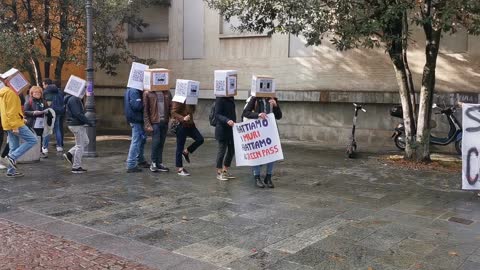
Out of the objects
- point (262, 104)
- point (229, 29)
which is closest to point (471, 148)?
point (262, 104)

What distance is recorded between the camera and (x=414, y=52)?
1273 centimetres

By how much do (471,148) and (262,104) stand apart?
3.08 metres

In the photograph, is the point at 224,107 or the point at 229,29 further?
the point at 229,29

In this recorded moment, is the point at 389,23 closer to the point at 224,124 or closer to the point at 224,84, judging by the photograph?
the point at 224,84

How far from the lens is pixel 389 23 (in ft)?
31.5

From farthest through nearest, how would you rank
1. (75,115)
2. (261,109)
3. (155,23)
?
(155,23)
(75,115)
(261,109)

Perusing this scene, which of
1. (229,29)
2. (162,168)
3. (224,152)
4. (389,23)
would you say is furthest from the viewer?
(229,29)

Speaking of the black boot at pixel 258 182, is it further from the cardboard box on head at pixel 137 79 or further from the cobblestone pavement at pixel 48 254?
the cobblestone pavement at pixel 48 254

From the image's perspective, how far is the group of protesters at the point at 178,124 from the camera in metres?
8.19

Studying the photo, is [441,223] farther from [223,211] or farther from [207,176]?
[207,176]

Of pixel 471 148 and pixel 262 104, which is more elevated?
pixel 262 104

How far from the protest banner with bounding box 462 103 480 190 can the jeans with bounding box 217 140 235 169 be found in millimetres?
3475

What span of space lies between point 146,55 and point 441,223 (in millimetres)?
13399

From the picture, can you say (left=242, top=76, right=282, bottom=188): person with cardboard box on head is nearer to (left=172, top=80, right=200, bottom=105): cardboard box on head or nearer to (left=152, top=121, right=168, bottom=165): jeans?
(left=172, top=80, right=200, bottom=105): cardboard box on head
